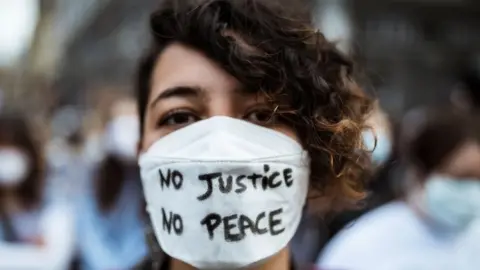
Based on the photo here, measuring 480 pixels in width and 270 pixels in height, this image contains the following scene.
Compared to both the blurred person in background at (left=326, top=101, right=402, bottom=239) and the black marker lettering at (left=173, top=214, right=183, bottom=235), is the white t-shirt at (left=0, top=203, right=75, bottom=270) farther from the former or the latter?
the black marker lettering at (left=173, top=214, right=183, bottom=235)

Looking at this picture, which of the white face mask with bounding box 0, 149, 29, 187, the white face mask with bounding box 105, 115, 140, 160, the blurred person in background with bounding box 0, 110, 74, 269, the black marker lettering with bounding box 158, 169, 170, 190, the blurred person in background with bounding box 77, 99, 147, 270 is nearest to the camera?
the black marker lettering with bounding box 158, 169, 170, 190

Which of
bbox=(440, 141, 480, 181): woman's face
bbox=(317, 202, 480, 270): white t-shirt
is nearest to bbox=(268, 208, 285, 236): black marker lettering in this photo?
bbox=(317, 202, 480, 270): white t-shirt

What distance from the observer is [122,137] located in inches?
251

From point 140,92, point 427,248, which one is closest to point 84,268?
point 427,248

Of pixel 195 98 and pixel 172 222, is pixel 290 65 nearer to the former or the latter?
pixel 195 98

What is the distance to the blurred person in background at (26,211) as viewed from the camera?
13.7 feet

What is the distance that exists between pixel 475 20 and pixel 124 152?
7232mm

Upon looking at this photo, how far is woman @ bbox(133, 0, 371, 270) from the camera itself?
1.93m

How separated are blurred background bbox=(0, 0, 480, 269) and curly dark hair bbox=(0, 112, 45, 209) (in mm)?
388

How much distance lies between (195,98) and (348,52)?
1.67 feet

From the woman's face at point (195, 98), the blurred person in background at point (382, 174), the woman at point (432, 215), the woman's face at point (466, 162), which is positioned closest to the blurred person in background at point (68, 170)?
the blurred person in background at point (382, 174)

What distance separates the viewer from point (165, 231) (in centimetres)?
202

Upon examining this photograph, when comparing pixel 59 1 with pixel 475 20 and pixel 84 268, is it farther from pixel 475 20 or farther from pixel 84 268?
pixel 84 268

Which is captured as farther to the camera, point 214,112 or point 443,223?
point 443,223
